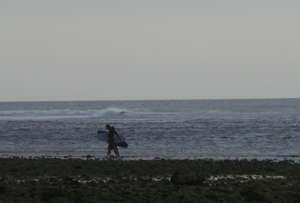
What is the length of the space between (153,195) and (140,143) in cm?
2246

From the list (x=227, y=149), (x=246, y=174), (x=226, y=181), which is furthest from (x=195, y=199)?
(x=227, y=149)

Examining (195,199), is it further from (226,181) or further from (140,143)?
(140,143)

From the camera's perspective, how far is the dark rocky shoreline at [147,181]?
1458 cm

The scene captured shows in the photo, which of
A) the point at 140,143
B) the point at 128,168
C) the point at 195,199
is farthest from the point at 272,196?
the point at 140,143

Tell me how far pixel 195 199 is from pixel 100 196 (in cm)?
201

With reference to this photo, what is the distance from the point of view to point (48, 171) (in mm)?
20828

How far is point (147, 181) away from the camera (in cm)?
1753

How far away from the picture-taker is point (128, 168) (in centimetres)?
2141

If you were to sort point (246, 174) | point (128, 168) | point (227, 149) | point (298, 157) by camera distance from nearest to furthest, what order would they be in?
point (246, 174), point (128, 168), point (298, 157), point (227, 149)

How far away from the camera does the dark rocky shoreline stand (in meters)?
14.6

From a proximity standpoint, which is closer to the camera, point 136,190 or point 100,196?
point 100,196

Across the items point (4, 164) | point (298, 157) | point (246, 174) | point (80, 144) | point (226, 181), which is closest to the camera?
point (226, 181)

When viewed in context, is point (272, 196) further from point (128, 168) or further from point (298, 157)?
point (298, 157)

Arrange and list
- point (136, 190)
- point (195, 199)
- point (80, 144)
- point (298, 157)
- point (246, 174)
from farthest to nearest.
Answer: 1. point (80, 144)
2. point (298, 157)
3. point (246, 174)
4. point (136, 190)
5. point (195, 199)
